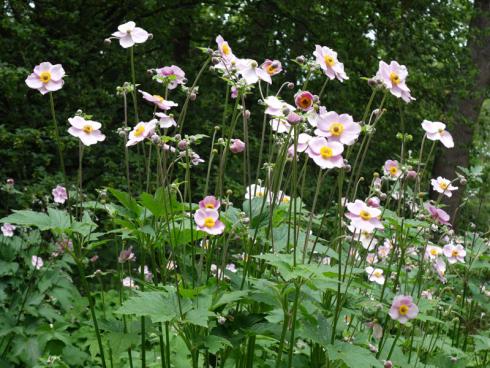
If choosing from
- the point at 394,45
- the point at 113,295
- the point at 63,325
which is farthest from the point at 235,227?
the point at 394,45

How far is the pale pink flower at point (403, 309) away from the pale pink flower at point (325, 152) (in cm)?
50

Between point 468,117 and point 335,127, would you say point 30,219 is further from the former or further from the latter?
point 468,117

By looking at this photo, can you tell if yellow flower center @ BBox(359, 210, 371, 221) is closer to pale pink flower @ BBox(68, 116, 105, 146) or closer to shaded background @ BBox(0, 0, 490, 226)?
pale pink flower @ BBox(68, 116, 105, 146)

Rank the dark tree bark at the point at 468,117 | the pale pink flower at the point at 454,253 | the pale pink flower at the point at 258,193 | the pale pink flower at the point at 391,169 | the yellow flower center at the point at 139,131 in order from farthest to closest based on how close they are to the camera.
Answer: the dark tree bark at the point at 468,117 < the pale pink flower at the point at 454,253 < the pale pink flower at the point at 391,169 < the pale pink flower at the point at 258,193 < the yellow flower center at the point at 139,131

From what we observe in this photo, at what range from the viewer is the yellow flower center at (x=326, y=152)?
1.62 m

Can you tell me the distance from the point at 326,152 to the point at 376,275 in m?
1.02

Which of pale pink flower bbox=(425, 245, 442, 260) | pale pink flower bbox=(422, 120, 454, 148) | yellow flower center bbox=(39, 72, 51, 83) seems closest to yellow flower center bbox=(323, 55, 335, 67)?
pale pink flower bbox=(422, 120, 454, 148)

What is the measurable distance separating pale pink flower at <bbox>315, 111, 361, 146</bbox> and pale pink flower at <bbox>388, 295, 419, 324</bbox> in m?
0.51

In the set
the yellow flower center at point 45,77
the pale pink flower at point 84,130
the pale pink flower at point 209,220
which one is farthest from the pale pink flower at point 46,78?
the pale pink flower at point 209,220

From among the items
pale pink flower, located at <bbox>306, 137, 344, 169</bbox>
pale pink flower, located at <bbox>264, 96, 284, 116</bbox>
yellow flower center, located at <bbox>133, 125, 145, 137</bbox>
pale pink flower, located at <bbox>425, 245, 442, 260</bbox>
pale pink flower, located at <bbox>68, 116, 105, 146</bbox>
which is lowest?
pale pink flower, located at <bbox>425, 245, 442, 260</bbox>

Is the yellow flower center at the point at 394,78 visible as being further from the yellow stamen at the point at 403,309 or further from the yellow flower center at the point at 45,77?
the yellow flower center at the point at 45,77

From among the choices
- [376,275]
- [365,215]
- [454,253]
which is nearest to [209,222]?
[365,215]

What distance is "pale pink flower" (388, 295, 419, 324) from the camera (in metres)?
1.82

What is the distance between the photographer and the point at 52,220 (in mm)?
1729
